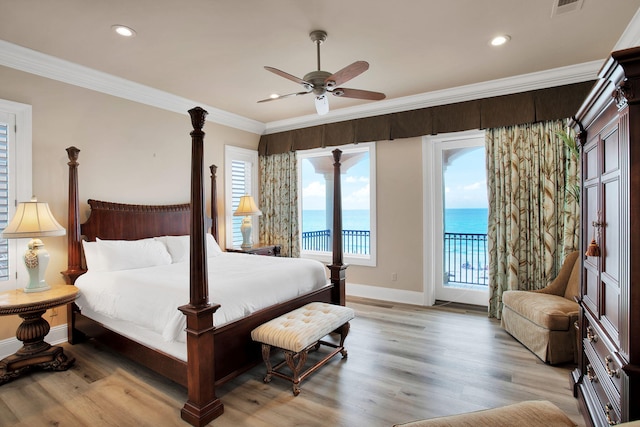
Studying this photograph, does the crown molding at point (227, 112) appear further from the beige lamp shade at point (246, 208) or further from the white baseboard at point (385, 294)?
the white baseboard at point (385, 294)

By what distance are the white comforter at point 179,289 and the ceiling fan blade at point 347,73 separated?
174 cm

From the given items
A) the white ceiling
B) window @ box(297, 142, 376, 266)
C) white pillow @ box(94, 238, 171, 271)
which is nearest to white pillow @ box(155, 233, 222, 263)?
white pillow @ box(94, 238, 171, 271)

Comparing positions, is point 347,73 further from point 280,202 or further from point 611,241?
point 280,202

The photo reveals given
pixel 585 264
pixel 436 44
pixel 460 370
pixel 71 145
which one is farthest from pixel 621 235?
pixel 71 145

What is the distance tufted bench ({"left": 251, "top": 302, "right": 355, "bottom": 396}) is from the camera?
250 cm

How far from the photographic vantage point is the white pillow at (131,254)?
→ 11.2 ft

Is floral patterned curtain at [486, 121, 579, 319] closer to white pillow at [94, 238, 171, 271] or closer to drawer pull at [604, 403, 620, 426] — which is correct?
drawer pull at [604, 403, 620, 426]

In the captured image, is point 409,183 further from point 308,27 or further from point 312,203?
point 308,27

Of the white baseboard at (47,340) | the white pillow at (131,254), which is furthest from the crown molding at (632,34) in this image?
the white baseboard at (47,340)

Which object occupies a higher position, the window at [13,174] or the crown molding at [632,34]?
the crown molding at [632,34]

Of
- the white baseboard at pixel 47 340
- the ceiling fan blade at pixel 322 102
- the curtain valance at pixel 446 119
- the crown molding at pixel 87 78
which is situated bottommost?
the white baseboard at pixel 47 340

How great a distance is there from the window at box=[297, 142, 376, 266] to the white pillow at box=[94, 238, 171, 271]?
2558 millimetres

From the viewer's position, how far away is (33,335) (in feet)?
9.60

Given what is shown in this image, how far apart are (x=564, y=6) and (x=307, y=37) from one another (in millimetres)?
1974
